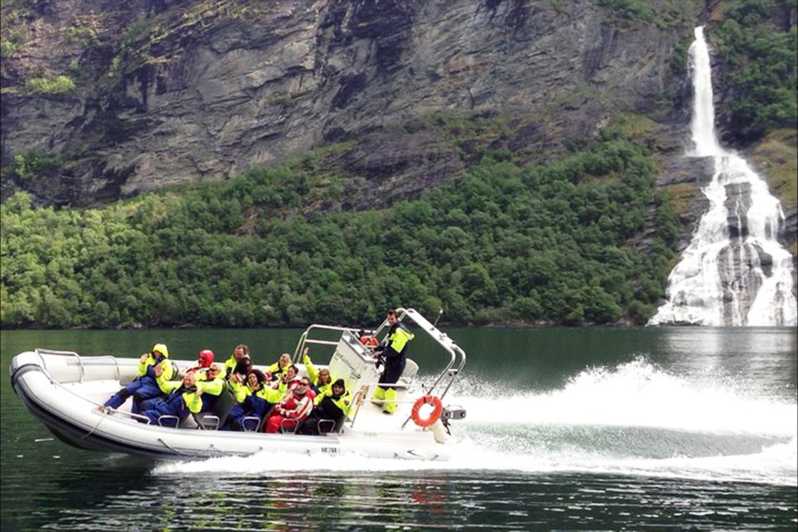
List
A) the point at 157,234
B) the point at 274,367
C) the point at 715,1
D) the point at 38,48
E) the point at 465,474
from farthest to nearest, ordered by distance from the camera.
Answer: the point at 38,48 < the point at 715,1 < the point at 157,234 < the point at 274,367 < the point at 465,474

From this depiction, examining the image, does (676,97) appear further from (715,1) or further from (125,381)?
(125,381)

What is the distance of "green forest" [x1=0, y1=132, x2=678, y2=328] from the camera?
337 ft

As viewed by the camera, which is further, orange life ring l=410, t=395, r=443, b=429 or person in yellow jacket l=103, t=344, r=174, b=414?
orange life ring l=410, t=395, r=443, b=429

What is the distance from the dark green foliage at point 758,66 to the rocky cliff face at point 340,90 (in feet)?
18.3

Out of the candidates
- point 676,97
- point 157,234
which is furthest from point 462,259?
point 676,97

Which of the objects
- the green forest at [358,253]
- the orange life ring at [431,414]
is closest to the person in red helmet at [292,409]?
the orange life ring at [431,414]

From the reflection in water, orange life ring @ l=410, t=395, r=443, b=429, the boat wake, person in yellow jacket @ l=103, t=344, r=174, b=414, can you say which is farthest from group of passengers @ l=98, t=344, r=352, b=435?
the reflection in water

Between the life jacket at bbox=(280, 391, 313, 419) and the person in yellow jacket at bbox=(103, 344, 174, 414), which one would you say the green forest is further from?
the person in yellow jacket at bbox=(103, 344, 174, 414)

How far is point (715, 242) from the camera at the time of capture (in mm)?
106125

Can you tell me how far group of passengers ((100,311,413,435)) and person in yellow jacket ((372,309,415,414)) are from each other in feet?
1.75

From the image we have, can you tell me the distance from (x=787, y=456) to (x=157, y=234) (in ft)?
322

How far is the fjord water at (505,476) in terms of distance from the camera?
1980 cm

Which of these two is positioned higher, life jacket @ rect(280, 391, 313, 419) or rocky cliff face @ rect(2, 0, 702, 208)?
rocky cliff face @ rect(2, 0, 702, 208)

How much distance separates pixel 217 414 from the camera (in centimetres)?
2428
